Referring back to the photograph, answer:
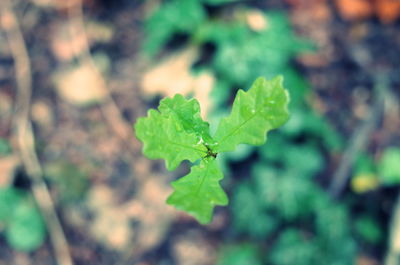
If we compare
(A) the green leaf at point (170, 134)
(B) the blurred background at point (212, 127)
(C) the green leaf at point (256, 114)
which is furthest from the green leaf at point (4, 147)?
(C) the green leaf at point (256, 114)

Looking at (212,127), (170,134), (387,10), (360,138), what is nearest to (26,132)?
(212,127)

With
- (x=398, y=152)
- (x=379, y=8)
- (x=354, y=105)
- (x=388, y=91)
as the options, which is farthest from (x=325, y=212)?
(x=379, y=8)

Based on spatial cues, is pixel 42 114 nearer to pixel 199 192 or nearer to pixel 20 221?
pixel 20 221

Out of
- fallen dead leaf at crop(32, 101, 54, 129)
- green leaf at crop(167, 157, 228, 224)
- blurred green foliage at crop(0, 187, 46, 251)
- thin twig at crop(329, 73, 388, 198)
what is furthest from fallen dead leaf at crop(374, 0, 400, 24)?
blurred green foliage at crop(0, 187, 46, 251)

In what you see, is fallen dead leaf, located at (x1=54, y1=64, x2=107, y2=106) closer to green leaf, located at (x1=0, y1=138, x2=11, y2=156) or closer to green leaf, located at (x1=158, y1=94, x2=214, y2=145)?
green leaf, located at (x1=0, y1=138, x2=11, y2=156)

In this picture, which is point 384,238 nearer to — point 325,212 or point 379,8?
point 325,212

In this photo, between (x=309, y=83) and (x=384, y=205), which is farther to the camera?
(x=309, y=83)
